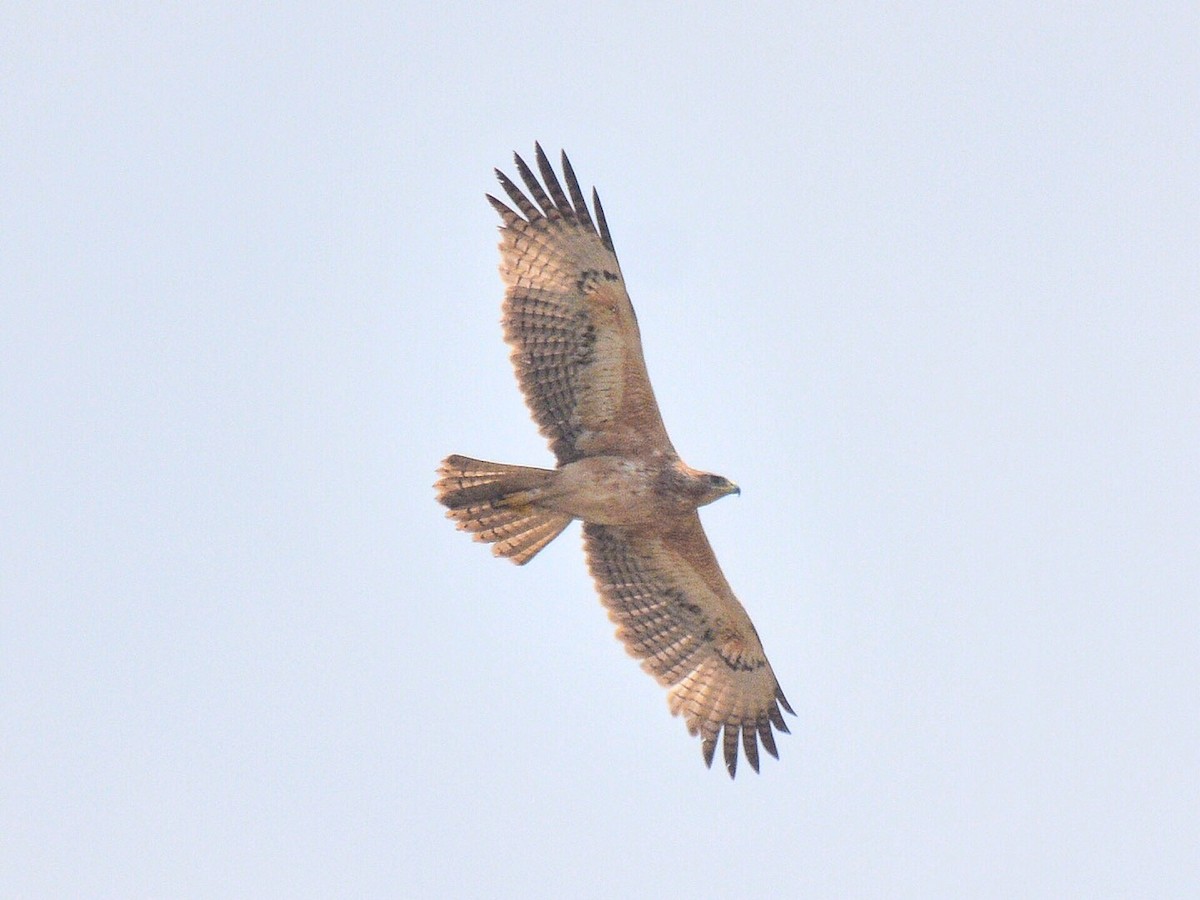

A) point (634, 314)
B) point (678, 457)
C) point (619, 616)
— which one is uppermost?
point (634, 314)

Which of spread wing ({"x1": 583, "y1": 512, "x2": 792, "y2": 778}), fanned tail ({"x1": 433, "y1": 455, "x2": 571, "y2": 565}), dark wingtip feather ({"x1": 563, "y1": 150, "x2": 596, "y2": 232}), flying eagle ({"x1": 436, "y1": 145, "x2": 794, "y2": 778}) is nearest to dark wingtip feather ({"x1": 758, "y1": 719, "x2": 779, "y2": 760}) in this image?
spread wing ({"x1": 583, "y1": 512, "x2": 792, "y2": 778})

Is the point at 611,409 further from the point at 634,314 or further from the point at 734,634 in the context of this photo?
the point at 734,634

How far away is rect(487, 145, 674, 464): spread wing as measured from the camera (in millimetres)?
12547

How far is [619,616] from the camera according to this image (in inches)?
533

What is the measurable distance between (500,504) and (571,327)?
144cm

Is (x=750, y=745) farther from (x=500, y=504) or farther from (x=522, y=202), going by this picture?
(x=522, y=202)

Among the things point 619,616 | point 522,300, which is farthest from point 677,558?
point 522,300

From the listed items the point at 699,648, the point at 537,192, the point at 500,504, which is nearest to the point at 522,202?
the point at 537,192

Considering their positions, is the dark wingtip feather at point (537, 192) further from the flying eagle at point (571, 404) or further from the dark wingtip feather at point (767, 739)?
the dark wingtip feather at point (767, 739)

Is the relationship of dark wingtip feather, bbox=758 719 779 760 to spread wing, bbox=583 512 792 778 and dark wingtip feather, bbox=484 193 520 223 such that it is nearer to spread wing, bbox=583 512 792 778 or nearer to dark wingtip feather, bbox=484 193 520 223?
spread wing, bbox=583 512 792 778

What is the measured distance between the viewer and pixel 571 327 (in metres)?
12.6

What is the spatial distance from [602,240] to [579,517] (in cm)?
211

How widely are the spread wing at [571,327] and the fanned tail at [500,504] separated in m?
0.37

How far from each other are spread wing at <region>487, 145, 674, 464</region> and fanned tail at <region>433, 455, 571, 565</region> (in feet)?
1.22
